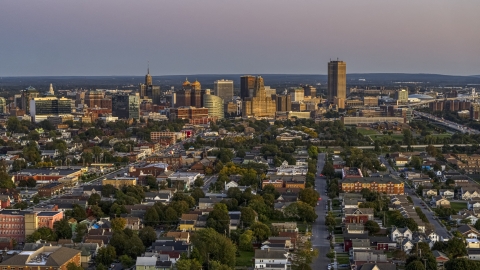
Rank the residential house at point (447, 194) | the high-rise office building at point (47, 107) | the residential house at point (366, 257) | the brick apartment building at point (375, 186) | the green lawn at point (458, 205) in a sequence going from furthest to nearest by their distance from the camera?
the high-rise office building at point (47, 107) → the brick apartment building at point (375, 186) → the residential house at point (447, 194) → the green lawn at point (458, 205) → the residential house at point (366, 257)

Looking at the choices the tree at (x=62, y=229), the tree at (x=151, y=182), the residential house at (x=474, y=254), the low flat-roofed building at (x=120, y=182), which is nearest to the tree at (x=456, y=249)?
the residential house at (x=474, y=254)

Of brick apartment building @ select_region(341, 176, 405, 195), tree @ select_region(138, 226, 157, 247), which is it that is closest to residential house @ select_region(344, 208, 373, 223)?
brick apartment building @ select_region(341, 176, 405, 195)

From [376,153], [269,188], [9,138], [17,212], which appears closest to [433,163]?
[376,153]

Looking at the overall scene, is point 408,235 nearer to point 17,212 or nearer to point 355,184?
point 355,184

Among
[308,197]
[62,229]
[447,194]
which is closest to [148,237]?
[62,229]

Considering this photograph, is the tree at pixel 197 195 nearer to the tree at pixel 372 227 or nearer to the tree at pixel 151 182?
the tree at pixel 151 182

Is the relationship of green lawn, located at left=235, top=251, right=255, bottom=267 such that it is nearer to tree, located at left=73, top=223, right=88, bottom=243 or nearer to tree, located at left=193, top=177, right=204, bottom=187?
tree, located at left=73, top=223, right=88, bottom=243
